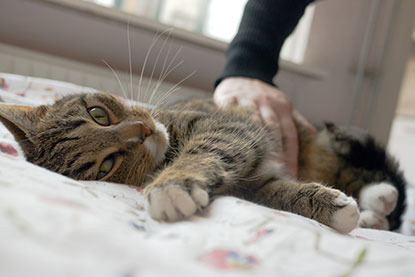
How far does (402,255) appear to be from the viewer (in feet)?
1.36

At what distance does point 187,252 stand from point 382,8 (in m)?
3.01

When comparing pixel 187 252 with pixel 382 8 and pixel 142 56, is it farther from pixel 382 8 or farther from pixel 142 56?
pixel 382 8

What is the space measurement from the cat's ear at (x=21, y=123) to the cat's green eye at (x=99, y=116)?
142 mm

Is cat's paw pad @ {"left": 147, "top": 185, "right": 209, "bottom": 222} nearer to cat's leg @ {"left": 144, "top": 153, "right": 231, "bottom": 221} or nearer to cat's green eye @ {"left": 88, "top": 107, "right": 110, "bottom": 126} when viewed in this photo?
cat's leg @ {"left": 144, "top": 153, "right": 231, "bottom": 221}

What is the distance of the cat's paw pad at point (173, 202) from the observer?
1.75 ft

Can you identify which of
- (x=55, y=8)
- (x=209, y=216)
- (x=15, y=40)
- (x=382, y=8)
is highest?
(x=382, y=8)

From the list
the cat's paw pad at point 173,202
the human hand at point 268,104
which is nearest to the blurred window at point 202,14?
the human hand at point 268,104

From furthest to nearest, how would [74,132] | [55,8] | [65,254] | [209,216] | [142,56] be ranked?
[142,56], [55,8], [74,132], [209,216], [65,254]

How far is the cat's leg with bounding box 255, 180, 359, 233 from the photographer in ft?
2.29

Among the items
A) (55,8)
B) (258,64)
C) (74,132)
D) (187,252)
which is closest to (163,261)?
(187,252)

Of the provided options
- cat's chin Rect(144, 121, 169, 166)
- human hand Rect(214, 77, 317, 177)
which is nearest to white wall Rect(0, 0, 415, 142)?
human hand Rect(214, 77, 317, 177)

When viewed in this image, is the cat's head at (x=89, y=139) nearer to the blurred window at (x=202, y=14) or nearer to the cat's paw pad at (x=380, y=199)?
the cat's paw pad at (x=380, y=199)

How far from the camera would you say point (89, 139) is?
80cm

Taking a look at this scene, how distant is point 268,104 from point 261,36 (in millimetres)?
359
